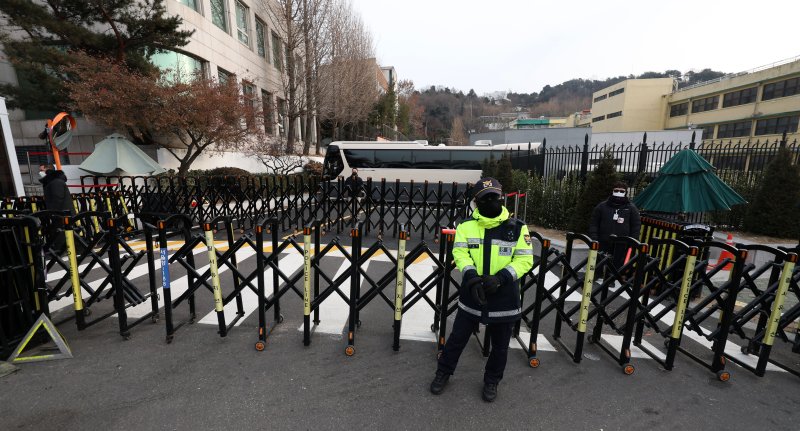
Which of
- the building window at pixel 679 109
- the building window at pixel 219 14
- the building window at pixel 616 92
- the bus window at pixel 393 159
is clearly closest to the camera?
the bus window at pixel 393 159

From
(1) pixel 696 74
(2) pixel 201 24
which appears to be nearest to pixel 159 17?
(2) pixel 201 24

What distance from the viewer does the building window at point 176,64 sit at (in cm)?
1627

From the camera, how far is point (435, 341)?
4070 mm

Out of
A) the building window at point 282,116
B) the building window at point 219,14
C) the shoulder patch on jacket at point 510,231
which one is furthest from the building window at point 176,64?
the shoulder patch on jacket at point 510,231

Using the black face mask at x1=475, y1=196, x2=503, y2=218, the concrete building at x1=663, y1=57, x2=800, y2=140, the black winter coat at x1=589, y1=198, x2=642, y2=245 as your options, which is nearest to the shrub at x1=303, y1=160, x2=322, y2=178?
the black winter coat at x1=589, y1=198, x2=642, y2=245

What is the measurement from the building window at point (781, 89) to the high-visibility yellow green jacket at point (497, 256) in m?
49.3

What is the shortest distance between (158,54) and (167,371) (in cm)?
1869

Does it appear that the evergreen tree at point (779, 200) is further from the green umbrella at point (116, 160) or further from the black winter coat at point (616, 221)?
the green umbrella at point (116, 160)

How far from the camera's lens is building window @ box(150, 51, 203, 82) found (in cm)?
1627

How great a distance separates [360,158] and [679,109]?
52001mm

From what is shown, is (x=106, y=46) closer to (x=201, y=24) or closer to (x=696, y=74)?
(x=201, y=24)

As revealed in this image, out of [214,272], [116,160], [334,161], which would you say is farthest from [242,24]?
[214,272]

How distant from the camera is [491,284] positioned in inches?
105

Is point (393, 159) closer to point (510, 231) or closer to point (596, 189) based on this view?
point (596, 189)
